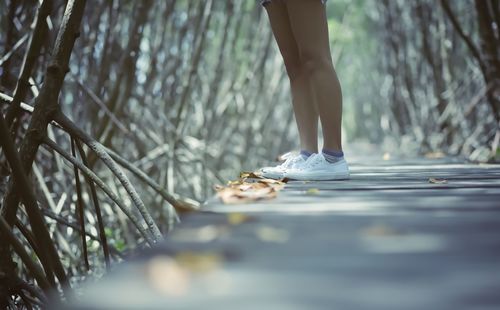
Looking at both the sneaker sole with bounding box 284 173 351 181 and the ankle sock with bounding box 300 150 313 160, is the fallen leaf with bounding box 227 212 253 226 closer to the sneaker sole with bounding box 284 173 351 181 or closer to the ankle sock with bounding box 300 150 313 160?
the sneaker sole with bounding box 284 173 351 181

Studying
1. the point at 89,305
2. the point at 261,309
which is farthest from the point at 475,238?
the point at 89,305

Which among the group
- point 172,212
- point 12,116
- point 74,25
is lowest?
point 172,212

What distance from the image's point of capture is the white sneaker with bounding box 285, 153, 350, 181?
253 cm

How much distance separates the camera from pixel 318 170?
8.31 feet

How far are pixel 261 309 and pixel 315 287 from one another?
10cm

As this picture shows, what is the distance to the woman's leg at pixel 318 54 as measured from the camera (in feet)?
8.00

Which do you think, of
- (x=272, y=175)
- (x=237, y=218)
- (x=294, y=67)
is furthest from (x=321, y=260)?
(x=294, y=67)

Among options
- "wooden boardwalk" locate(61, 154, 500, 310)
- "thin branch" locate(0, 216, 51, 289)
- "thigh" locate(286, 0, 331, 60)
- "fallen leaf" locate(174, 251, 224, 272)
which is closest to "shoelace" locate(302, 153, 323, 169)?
"thigh" locate(286, 0, 331, 60)

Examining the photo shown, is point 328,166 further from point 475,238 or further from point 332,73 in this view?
point 475,238

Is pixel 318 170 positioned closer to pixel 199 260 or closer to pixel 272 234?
pixel 272 234

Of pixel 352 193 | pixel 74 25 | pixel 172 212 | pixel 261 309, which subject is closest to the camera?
pixel 261 309

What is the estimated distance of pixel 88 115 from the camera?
4.42 metres

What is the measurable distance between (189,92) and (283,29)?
276 cm

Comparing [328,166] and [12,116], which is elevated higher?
A: [12,116]
